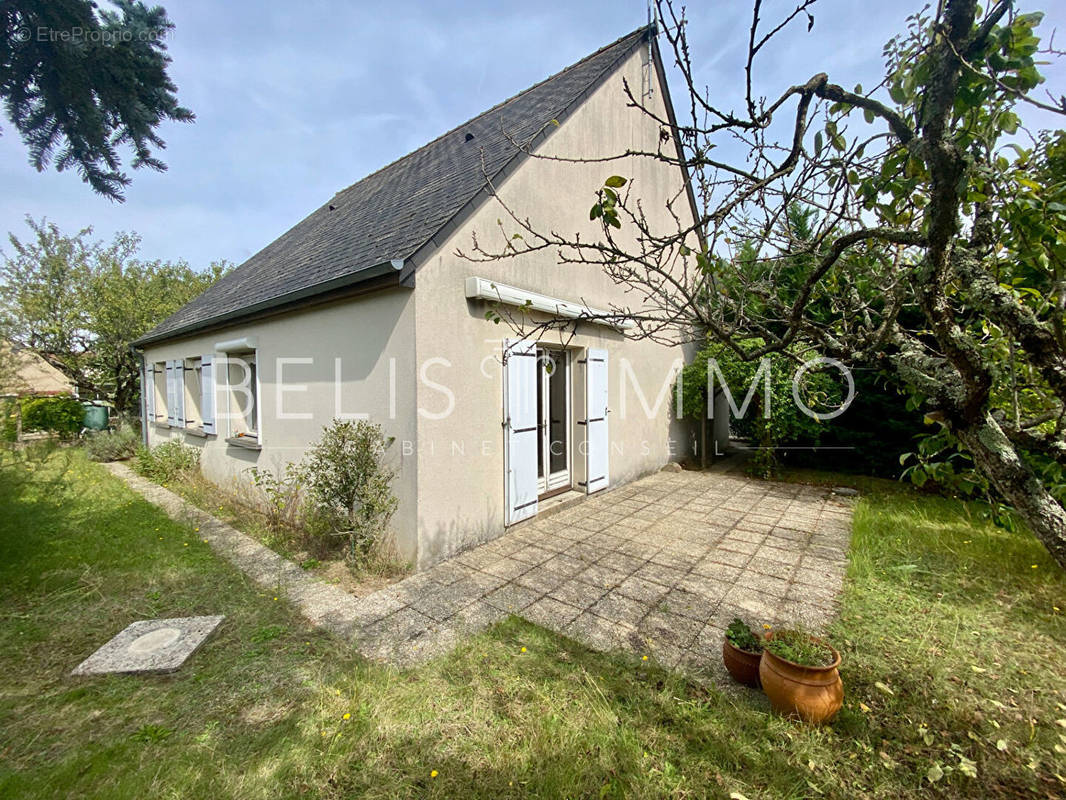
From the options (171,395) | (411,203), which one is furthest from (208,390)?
(411,203)

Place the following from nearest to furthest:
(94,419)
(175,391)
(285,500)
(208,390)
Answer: (285,500) → (208,390) → (175,391) → (94,419)

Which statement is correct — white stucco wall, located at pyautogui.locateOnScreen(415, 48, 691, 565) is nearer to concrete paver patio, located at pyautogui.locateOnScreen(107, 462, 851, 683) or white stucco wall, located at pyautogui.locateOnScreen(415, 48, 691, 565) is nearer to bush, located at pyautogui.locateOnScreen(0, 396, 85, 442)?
concrete paver patio, located at pyautogui.locateOnScreen(107, 462, 851, 683)

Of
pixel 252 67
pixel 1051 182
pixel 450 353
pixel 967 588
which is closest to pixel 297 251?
pixel 252 67

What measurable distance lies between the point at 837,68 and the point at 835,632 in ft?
11.6

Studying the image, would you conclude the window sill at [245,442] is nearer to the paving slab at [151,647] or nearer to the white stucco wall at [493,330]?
the paving slab at [151,647]

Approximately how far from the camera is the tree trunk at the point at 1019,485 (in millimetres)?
1607

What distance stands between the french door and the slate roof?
241 centimetres

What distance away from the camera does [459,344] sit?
14.9 feet

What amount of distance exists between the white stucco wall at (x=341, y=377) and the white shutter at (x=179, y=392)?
2.48 metres

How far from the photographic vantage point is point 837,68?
1.77 m

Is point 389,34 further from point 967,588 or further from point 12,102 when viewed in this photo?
point 967,588

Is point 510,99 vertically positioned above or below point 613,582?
above

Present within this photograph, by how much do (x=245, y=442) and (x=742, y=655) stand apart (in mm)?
7076

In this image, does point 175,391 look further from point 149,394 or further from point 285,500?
point 285,500
